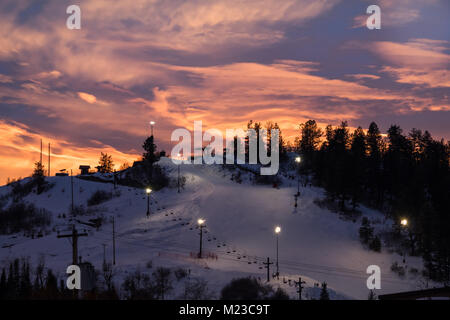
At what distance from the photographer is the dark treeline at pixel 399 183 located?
41250mm

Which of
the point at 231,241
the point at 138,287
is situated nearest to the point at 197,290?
the point at 138,287

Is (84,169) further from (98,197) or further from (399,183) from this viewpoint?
(399,183)

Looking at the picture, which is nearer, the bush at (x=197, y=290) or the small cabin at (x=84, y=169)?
the bush at (x=197, y=290)

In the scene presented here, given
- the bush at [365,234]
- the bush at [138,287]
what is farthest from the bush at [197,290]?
the bush at [365,234]

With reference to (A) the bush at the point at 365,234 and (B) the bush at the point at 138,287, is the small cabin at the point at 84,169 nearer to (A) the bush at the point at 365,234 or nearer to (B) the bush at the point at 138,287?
(B) the bush at the point at 138,287

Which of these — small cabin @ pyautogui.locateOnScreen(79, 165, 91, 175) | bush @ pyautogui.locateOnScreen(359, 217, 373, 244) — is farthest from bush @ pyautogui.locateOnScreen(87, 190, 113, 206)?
bush @ pyautogui.locateOnScreen(359, 217, 373, 244)

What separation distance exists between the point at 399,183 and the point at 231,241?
4025 cm

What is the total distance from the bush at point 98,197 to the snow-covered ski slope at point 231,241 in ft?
10.4

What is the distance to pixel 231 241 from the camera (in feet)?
138

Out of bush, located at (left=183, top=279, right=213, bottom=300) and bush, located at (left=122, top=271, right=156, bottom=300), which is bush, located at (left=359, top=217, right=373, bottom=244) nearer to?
bush, located at (left=183, top=279, right=213, bottom=300)

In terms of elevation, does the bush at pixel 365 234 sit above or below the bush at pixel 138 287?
above

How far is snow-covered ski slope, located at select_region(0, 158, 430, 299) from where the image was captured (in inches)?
1307

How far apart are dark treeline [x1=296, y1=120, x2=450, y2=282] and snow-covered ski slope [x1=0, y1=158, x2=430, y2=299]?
2.93 m

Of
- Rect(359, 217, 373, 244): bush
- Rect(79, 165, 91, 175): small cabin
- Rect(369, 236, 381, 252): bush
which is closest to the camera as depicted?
Rect(369, 236, 381, 252): bush
